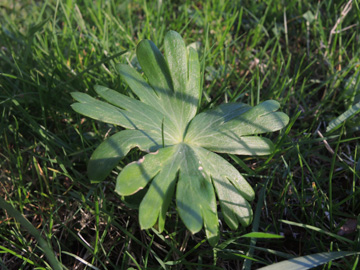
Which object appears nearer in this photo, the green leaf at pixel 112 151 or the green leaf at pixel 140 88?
the green leaf at pixel 112 151

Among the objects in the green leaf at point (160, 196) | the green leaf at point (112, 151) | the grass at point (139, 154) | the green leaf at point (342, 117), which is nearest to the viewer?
the green leaf at point (160, 196)

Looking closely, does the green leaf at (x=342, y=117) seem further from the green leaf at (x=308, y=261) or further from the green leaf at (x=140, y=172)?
the green leaf at (x=140, y=172)

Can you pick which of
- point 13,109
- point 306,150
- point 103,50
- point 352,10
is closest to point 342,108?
point 306,150

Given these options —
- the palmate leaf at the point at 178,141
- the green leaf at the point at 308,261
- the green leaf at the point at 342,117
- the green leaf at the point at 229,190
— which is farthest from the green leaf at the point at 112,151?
the green leaf at the point at 342,117

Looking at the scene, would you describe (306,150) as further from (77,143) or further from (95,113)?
(77,143)

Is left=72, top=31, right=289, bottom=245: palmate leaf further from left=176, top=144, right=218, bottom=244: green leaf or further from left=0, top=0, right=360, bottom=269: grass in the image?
left=0, top=0, right=360, bottom=269: grass

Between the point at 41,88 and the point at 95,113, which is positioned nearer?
the point at 95,113
